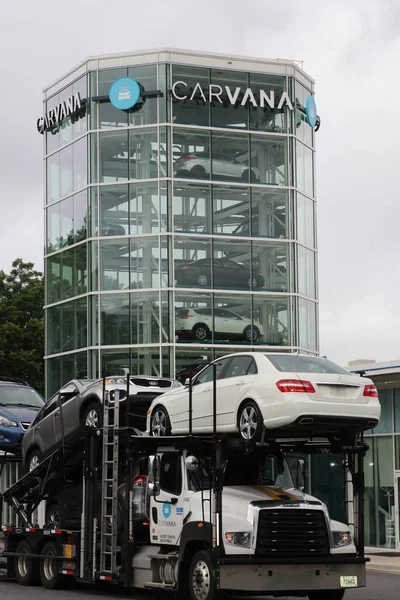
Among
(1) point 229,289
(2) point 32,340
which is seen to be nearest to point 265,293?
(1) point 229,289

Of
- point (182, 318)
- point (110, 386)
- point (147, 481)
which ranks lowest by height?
point (147, 481)

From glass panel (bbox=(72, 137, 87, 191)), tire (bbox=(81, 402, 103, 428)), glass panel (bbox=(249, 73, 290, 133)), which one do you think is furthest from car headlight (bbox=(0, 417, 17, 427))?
glass panel (bbox=(249, 73, 290, 133))

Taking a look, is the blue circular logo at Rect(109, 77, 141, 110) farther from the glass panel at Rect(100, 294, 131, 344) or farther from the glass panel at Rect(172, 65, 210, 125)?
the glass panel at Rect(100, 294, 131, 344)

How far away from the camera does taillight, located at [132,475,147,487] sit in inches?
672

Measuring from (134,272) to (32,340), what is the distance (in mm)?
16638

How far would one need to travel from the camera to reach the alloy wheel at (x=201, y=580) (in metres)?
15.2

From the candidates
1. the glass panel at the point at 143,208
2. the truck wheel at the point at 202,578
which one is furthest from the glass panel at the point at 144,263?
the truck wheel at the point at 202,578

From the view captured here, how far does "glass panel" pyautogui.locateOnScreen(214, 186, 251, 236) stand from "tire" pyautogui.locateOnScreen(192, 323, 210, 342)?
364 centimetres

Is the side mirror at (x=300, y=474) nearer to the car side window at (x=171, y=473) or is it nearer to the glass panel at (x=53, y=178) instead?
the car side window at (x=171, y=473)

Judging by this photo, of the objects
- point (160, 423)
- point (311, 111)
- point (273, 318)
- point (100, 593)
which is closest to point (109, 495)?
point (160, 423)

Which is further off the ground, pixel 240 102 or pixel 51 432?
pixel 240 102

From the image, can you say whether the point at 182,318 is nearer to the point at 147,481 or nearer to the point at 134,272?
the point at 134,272

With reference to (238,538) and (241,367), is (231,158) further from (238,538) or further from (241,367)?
(238,538)

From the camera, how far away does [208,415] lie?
16.2 metres
